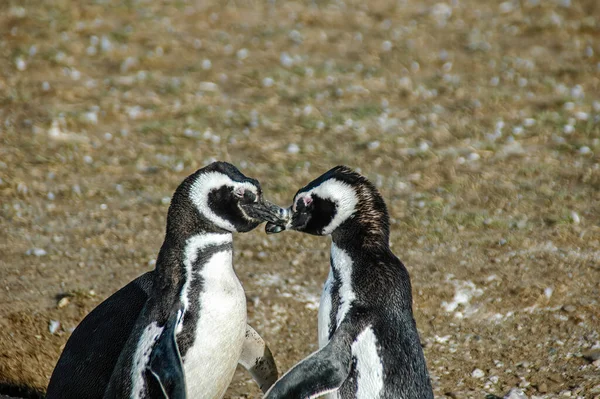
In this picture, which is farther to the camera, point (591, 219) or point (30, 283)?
point (591, 219)

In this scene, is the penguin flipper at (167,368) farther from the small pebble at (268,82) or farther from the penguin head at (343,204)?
the small pebble at (268,82)

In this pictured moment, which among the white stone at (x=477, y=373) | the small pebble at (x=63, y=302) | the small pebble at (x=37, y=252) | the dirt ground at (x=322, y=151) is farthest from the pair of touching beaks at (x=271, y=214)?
the small pebble at (x=37, y=252)

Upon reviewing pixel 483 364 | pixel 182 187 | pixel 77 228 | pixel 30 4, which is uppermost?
pixel 182 187

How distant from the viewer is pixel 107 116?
25.6 ft

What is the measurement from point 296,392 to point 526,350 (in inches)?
70.2

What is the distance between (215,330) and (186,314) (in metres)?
0.13

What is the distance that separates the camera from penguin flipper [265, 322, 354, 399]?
10.7 ft

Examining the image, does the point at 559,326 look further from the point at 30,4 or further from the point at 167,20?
the point at 30,4

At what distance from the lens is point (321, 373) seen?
3297mm

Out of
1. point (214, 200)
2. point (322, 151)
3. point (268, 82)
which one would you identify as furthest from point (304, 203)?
point (268, 82)

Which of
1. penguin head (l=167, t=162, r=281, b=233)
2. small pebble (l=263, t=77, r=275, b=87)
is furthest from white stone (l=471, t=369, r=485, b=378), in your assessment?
small pebble (l=263, t=77, r=275, b=87)

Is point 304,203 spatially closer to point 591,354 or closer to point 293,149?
point 591,354

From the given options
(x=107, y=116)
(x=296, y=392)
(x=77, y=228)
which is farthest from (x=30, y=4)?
(x=296, y=392)

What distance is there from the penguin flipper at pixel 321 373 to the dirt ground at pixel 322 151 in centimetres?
108
